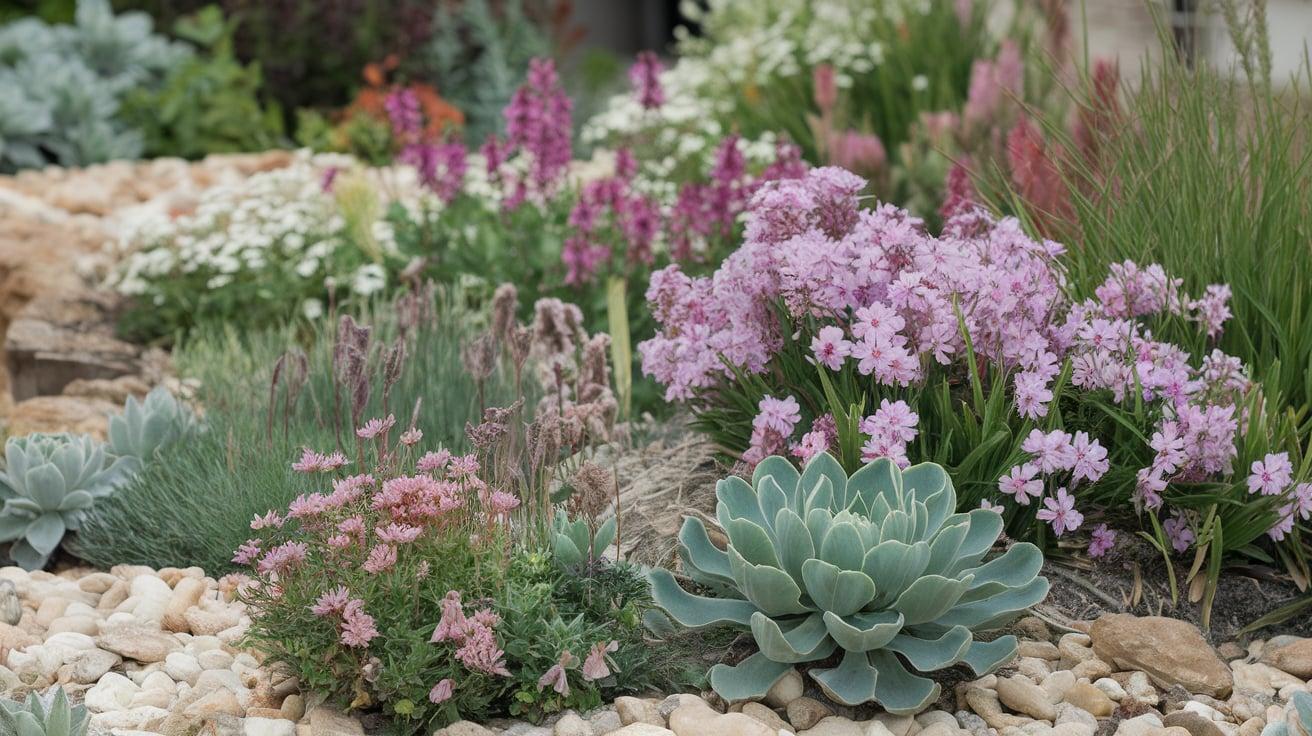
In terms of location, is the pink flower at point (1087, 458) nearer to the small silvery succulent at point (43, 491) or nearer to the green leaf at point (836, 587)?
the green leaf at point (836, 587)

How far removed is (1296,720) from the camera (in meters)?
2.70

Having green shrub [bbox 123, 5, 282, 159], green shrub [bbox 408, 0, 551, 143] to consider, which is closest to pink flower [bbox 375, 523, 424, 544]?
green shrub [bbox 123, 5, 282, 159]

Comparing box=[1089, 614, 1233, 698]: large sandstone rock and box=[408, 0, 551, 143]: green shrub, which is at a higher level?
box=[408, 0, 551, 143]: green shrub

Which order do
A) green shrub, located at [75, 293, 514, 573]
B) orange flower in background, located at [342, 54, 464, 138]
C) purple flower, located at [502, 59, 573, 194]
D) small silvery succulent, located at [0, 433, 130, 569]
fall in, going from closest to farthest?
green shrub, located at [75, 293, 514, 573] < small silvery succulent, located at [0, 433, 130, 569] < purple flower, located at [502, 59, 573, 194] < orange flower in background, located at [342, 54, 464, 138]

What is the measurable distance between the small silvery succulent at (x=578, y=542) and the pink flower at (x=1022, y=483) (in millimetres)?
885

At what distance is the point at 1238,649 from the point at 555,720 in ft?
5.33

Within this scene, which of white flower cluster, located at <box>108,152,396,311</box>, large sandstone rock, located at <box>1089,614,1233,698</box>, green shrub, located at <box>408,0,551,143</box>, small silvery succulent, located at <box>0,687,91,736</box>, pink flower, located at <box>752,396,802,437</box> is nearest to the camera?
small silvery succulent, located at <box>0,687,91,736</box>

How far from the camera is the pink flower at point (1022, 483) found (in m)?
3.01

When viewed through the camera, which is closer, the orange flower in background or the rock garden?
the rock garden

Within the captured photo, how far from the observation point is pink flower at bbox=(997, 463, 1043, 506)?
119 inches

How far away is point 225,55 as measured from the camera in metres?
9.20

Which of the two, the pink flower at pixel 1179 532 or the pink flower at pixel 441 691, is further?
the pink flower at pixel 1179 532

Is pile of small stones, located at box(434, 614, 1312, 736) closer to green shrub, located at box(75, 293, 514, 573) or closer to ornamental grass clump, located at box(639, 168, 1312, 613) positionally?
ornamental grass clump, located at box(639, 168, 1312, 613)

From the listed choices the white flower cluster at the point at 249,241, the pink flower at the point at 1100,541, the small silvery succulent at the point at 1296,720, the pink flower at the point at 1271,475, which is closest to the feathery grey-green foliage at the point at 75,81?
the white flower cluster at the point at 249,241
